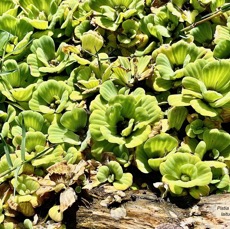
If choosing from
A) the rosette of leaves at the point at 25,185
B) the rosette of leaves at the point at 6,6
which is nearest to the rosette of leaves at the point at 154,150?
the rosette of leaves at the point at 25,185

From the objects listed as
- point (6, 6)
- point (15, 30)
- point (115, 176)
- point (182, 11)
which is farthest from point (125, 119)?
point (6, 6)

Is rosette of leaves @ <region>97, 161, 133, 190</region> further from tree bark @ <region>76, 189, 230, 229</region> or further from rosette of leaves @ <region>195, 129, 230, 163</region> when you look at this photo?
rosette of leaves @ <region>195, 129, 230, 163</region>

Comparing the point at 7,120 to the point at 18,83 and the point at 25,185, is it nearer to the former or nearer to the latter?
the point at 18,83

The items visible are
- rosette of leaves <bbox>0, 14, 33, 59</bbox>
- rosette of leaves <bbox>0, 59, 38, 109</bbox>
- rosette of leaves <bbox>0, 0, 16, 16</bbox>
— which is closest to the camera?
rosette of leaves <bbox>0, 59, 38, 109</bbox>

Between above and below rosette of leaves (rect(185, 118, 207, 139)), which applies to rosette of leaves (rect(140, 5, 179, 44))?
above

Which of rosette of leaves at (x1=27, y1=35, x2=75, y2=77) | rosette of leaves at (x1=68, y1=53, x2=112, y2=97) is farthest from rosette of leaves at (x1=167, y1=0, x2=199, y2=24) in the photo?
rosette of leaves at (x1=27, y1=35, x2=75, y2=77)

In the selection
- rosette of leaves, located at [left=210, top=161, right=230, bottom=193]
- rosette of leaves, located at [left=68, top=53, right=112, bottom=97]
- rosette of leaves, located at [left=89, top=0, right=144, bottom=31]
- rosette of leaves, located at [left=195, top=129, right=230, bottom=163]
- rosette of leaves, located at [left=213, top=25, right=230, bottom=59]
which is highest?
rosette of leaves, located at [left=89, top=0, right=144, bottom=31]

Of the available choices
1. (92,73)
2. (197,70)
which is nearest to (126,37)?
(92,73)

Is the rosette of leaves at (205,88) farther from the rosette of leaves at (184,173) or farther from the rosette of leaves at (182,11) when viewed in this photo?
the rosette of leaves at (182,11)
